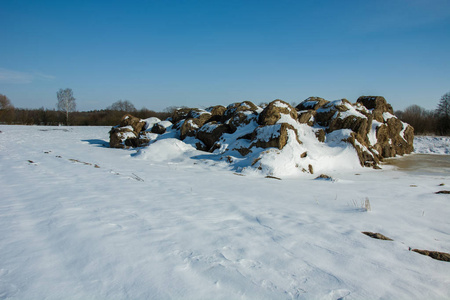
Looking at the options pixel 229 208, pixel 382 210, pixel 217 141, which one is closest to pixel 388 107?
pixel 217 141

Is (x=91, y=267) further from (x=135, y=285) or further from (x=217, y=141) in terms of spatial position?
(x=217, y=141)

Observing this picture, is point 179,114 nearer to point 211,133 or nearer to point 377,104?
point 211,133

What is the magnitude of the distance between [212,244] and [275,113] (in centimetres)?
1050

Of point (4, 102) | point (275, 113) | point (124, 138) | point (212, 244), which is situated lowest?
point (212, 244)

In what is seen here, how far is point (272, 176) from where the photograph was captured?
8922 mm

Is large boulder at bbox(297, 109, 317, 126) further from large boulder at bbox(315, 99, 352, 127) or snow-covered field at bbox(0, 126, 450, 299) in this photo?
snow-covered field at bbox(0, 126, 450, 299)

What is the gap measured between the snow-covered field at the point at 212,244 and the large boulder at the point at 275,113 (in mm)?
7249

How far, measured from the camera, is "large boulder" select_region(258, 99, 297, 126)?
1238 cm

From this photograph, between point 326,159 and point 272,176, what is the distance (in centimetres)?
361

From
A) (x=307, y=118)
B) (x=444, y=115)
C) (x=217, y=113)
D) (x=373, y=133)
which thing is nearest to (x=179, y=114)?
(x=217, y=113)

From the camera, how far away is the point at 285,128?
10781 millimetres

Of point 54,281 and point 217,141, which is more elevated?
point 217,141

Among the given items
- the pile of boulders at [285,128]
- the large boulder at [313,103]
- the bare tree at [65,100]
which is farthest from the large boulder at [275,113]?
the bare tree at [65,100]

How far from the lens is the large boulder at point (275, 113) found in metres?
12.4
